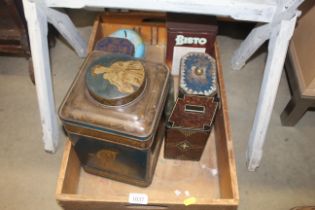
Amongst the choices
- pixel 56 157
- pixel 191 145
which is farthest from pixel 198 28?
pixel 56 157

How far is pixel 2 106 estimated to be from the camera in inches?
48.1

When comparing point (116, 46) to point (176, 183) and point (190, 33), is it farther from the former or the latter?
point (176, 183)

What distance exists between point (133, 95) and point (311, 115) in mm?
793

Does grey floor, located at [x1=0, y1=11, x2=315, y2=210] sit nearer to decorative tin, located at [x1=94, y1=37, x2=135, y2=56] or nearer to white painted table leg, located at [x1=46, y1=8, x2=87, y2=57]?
white painted table leg, located at [x1=46, y1=8, x2=87, y2=57]

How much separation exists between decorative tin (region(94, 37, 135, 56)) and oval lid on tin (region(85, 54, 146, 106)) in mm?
243

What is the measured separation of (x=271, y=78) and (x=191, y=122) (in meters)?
0.24

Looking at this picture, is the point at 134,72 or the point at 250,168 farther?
the point at 250,168

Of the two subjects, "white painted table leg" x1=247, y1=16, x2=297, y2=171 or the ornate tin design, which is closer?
"white painted table leg" x1=247, y1=16, x2=297, y2=171

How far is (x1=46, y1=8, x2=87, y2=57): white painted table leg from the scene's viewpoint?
102cm

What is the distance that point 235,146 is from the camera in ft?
3.83

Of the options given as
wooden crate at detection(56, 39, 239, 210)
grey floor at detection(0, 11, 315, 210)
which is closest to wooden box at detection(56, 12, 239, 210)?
wooden crate at detection(56, 39, 239, 210)

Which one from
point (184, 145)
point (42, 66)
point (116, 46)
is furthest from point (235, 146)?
point (42, 66)

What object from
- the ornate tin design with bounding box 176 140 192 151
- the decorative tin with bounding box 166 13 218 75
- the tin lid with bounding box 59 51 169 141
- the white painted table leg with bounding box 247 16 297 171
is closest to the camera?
the tin lid with bounding box 59 51 169 141

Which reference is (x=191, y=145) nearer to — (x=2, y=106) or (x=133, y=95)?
(x=133, y=95)
